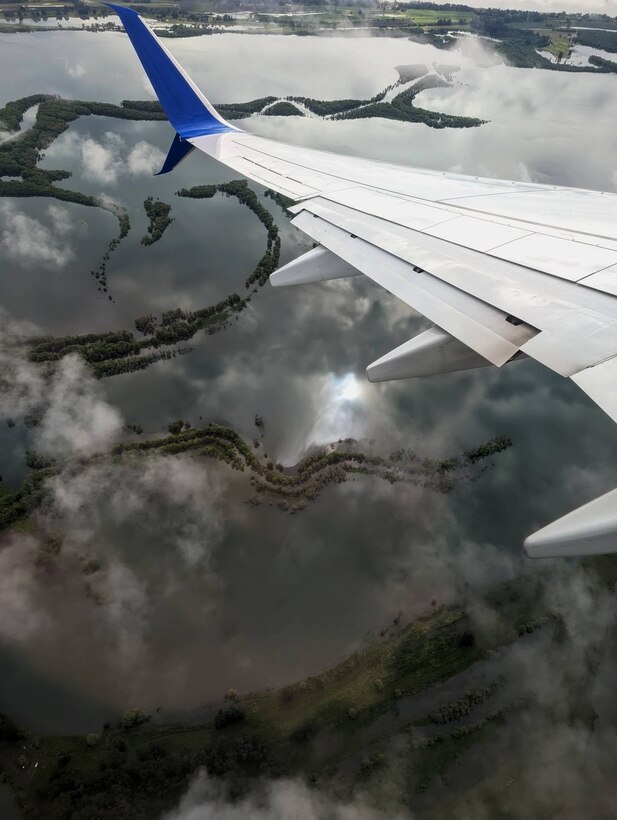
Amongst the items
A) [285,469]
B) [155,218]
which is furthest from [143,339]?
[155,218]

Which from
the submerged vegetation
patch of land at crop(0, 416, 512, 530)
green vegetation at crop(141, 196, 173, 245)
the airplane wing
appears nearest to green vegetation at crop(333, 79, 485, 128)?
green vegetation at crop(141, 196, 173, 245)

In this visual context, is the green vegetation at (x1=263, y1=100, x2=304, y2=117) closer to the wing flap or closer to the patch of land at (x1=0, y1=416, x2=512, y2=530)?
the patch of land at (x1=0, y1=416, x2=512, y2=530)

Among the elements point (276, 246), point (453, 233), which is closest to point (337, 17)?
point (276, 246)

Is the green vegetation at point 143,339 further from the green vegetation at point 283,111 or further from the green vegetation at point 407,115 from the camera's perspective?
the green vegetation at point 407,115

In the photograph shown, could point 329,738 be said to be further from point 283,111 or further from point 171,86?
point 283,111

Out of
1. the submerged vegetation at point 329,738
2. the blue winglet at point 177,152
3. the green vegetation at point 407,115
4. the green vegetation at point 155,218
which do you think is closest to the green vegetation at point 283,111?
the green vegetation at point 407,115

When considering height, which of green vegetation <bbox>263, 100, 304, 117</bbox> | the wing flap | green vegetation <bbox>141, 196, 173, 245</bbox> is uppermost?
green vegetation <bbox>263, 100, 304, 117</bbox>
